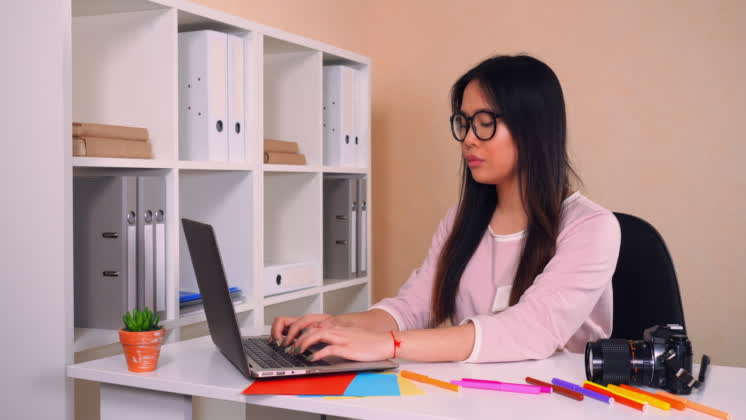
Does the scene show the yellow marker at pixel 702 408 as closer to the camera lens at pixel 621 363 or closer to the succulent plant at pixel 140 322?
the camera lens at pixel 621 363

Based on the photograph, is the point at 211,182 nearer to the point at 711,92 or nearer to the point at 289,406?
the point at 289,406

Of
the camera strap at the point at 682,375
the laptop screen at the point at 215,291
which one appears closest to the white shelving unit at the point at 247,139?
the laptop screen at the point at 215,291

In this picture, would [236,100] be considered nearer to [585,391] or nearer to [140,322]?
[140,322]

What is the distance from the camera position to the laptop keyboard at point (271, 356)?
1327 mm

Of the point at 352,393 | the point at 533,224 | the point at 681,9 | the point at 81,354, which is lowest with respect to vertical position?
the point at 81,354

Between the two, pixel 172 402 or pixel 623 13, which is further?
pixel 623 13

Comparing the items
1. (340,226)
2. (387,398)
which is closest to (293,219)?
(340,226)

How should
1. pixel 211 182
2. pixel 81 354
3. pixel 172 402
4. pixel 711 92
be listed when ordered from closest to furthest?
pixel 172 402 → pixel 81 354 → pixel 211 182 → pixel 711 92

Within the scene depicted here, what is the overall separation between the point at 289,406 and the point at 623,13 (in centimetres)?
242

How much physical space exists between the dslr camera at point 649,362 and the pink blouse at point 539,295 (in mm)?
191

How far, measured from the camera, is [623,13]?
3.03m

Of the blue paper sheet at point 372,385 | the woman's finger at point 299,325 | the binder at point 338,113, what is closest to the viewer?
the blue paper sheet at point 372,385

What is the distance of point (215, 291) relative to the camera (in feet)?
4.32

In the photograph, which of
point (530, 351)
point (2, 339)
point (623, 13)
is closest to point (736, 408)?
point (530, 351)
